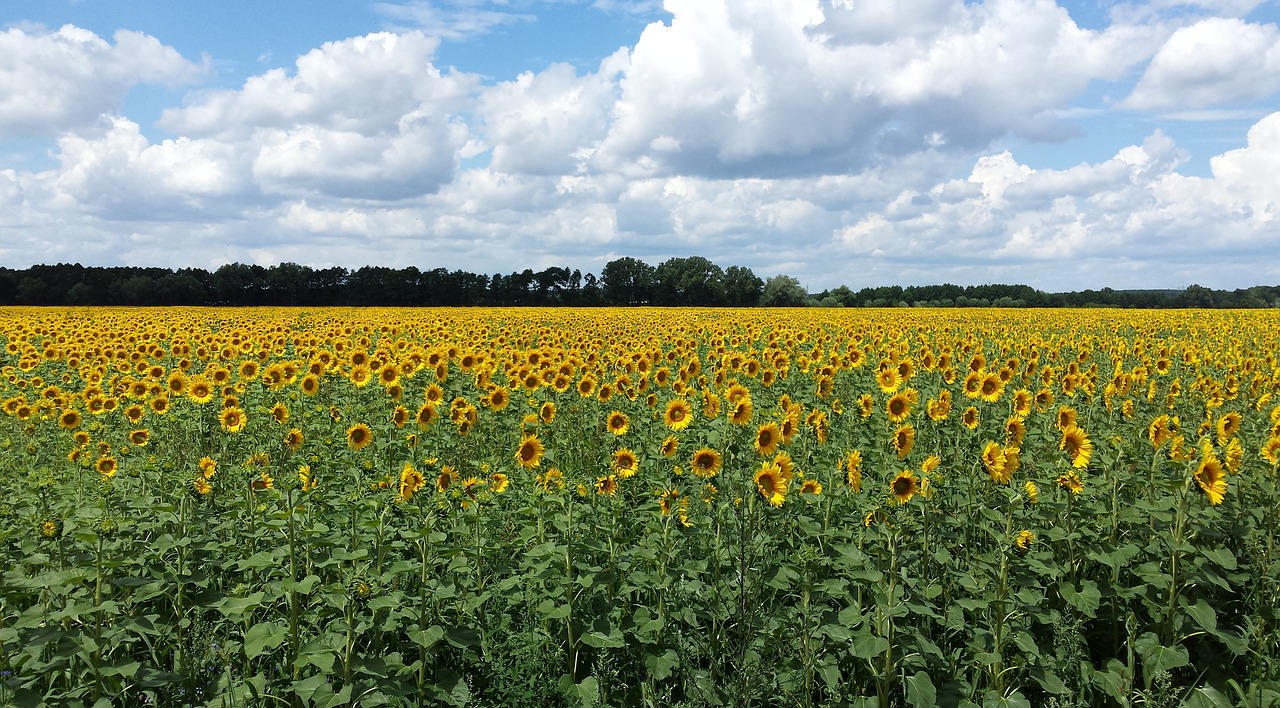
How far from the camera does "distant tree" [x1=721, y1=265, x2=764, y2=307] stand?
275 ft

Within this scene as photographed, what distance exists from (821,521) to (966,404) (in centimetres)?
346

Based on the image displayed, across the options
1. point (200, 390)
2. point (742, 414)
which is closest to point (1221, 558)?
point (742, 414)

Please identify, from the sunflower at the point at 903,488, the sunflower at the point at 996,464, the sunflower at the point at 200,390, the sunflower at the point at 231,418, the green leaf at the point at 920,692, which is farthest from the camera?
the sunflower at the point at 200,390

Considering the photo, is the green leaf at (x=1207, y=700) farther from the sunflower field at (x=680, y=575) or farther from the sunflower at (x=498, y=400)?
the sunflower at (x=498, y=400)

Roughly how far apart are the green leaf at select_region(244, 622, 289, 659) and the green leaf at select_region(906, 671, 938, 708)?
327cm

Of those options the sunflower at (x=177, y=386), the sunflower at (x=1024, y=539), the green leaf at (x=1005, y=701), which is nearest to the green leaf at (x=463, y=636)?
the green leaf at (x=1005, y=701)

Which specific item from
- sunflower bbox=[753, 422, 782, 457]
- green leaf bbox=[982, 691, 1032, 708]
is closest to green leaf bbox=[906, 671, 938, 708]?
green leaf bbox=[982, 691, 1032, 708]

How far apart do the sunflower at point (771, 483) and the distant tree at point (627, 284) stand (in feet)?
249

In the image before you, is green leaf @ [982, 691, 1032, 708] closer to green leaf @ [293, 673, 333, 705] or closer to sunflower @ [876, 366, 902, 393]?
green leaf @ [293, 673, 333, 705]

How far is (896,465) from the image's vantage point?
5.34m

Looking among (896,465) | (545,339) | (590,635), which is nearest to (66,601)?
(590,635)

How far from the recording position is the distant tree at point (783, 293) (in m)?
80.3

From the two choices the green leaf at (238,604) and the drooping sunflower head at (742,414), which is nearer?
the green leaf at (238,604)

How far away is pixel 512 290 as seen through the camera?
78000 mm
